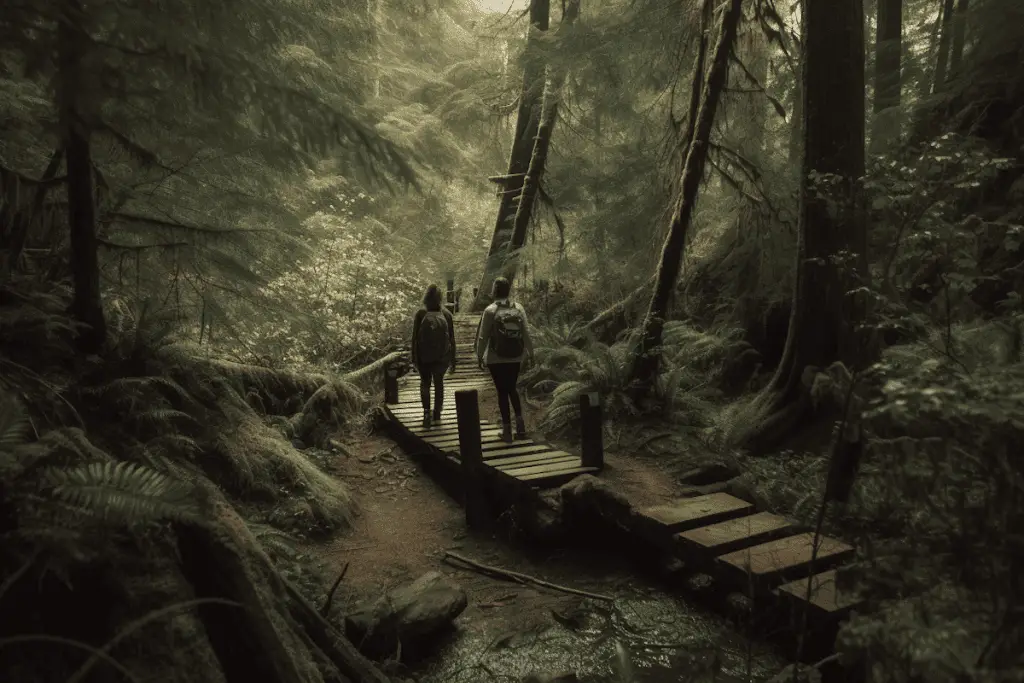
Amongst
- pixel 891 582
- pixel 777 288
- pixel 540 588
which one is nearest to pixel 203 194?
pixel 540 588

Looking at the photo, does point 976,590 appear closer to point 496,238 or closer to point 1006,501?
point 1006,501

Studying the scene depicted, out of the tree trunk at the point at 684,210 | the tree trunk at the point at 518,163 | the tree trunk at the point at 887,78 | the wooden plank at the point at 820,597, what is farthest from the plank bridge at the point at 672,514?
the tree trunk at the point at 887,78

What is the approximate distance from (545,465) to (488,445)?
4.08ft

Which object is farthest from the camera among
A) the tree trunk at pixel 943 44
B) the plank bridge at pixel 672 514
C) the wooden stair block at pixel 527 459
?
the tree trunk at pixel 943 44

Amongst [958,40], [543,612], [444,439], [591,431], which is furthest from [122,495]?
[958,40]

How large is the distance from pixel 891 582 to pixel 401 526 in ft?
19.9

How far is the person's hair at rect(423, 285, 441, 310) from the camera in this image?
947 centimetres

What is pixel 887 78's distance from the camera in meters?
11.4

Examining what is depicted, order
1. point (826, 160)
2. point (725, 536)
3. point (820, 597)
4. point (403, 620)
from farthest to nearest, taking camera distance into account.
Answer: point (826, 160), point (725, 536), point (403, 620), point (820, 597)

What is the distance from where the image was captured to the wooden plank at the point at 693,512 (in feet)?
19.3

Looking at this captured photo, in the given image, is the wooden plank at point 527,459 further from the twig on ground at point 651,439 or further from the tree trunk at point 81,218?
the tree trunk at point 81,218

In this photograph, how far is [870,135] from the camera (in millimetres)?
10539

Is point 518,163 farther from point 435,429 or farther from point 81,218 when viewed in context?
point 81,218

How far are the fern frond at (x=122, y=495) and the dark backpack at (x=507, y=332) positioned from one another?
5986 mm
